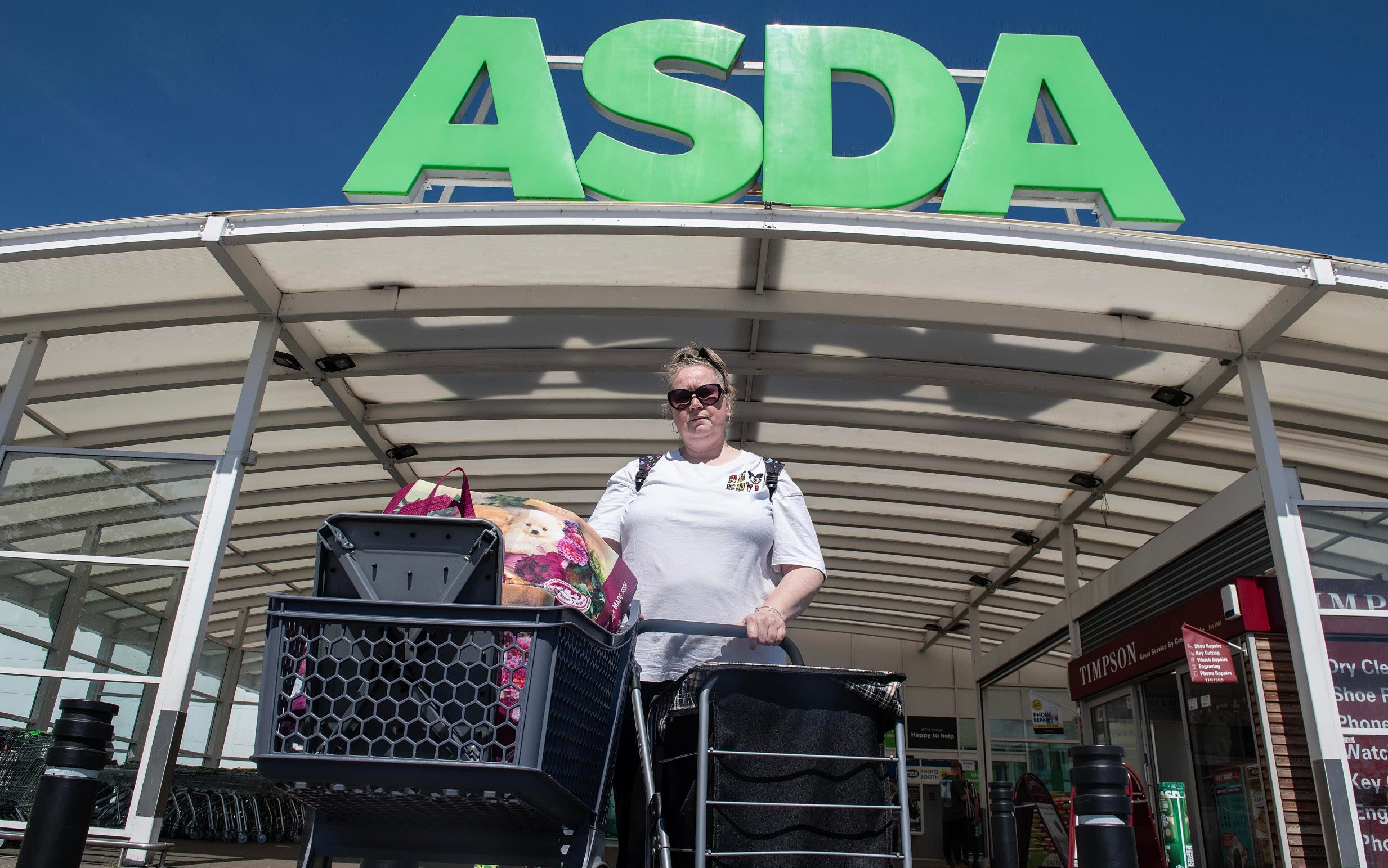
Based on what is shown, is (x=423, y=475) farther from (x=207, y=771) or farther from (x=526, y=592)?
(x=526, y=592)

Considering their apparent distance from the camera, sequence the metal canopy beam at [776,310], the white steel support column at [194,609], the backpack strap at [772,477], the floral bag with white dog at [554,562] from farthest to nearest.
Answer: the metal canopy beam at [776,310] < the white steel support column at [194,609] < the backpack strap at [772,477] < the floral bag with white dog at [554,562]

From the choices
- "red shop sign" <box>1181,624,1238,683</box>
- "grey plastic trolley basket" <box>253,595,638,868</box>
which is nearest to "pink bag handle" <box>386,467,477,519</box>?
"grey plastic trolley basket" <box>253,595,638,868</box>

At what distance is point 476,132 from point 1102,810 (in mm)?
6530

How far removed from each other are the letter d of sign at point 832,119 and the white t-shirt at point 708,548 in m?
4.60

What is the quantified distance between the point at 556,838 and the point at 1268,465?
6.45 meters

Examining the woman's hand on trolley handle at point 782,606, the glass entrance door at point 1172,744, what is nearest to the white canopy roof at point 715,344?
the glass entrance door at point 1172,744

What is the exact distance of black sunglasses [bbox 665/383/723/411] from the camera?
298cm

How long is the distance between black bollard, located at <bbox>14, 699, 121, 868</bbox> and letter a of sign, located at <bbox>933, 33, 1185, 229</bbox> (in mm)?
6276

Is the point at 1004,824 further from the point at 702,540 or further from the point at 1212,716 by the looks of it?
the point at 702,540

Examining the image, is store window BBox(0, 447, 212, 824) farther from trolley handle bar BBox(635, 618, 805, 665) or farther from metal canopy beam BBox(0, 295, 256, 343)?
trolley handle bar BBox(635, 618, 805, 665)

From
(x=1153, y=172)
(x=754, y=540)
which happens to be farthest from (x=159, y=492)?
(x=1153, y=172)

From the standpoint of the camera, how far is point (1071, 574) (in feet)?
37.4

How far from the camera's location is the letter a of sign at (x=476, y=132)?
23.4 ft

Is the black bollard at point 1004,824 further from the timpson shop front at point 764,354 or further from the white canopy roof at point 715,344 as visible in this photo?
the white canopy roof at point 715,344
